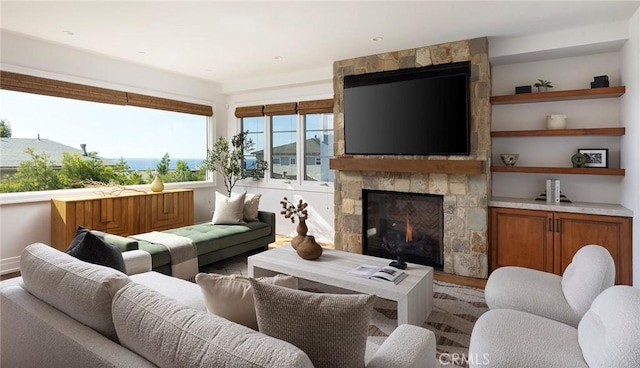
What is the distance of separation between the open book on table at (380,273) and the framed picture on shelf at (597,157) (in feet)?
8.30

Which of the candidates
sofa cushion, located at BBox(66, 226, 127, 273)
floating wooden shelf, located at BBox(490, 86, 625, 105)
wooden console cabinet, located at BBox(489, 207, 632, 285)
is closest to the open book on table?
sofa cushion, located at BBox(66, 226, 127, 273)

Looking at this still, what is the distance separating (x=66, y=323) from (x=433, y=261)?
11.9 feet

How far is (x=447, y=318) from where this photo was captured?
2758 millimetres

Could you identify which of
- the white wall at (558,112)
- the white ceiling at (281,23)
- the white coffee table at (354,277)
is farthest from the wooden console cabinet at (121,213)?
the white wall at (558,112)

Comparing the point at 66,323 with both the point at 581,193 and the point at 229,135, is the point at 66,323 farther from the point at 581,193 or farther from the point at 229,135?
the point at 229,135

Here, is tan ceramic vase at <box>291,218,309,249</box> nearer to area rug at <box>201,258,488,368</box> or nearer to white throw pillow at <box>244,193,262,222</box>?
area rug at <box>201,258,488,368</box>

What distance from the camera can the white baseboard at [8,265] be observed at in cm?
380

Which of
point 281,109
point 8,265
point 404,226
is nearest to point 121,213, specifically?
point 8,265

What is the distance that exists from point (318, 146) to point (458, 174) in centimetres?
226

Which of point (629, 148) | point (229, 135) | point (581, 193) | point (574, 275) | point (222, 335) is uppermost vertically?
point (229, 135)

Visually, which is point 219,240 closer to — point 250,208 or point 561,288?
point 250,208

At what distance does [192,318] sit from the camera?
1067mm

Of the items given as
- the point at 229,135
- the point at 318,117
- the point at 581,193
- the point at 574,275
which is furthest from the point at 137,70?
the point at 581,193

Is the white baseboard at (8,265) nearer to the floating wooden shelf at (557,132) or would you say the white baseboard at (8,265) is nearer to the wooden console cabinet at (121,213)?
the wooden console cabinet at (121,213)
